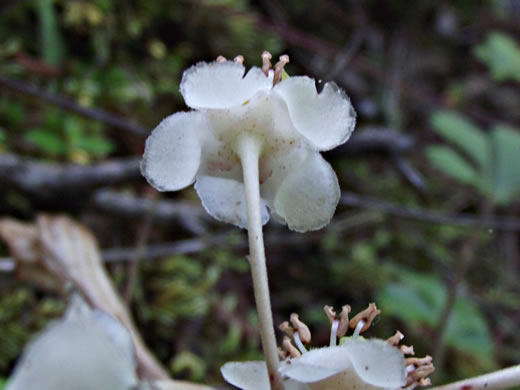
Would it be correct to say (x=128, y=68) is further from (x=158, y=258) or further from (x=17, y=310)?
(x=17, y=310)

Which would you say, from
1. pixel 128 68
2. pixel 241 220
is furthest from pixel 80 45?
pixel 241 220

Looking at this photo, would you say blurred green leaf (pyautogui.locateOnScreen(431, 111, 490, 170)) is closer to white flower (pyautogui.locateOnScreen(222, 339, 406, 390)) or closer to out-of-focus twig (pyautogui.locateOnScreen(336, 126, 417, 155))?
out-of-focus twig (pyautogui.locateOnScreen(336, 126, 417, 155))

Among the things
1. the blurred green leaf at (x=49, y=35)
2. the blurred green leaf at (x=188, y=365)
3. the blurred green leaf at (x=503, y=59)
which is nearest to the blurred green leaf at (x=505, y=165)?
Result: the blurred green leaf at (x=503, y=59)

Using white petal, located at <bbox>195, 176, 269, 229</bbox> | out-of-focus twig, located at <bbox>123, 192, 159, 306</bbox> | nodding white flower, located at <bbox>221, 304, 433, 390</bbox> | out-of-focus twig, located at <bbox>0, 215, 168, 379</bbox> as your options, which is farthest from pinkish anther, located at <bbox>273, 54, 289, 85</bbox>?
out-of-focus twig, located at <bbox>123, 192, 159, 306</bbox>

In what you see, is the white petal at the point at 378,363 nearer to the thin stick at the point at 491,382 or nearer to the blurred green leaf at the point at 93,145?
the thin stick at the point at 491,382

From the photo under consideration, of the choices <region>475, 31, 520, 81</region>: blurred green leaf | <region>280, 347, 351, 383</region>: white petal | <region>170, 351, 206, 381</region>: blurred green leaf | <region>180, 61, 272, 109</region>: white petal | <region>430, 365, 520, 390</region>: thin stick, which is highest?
<region>475, 31, 520, 81</region>: blurred green leaf

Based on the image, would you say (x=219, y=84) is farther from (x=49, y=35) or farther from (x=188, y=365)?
(x=49, y=35)
